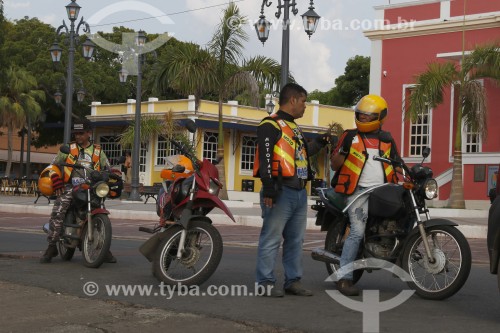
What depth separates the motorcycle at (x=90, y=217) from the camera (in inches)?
363

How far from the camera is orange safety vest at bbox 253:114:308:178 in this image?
7.29 metres

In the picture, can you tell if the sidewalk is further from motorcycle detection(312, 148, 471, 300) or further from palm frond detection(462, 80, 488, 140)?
motorcycle detection(312, 148, 471, 300)

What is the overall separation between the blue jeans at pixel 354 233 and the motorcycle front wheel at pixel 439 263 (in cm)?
42

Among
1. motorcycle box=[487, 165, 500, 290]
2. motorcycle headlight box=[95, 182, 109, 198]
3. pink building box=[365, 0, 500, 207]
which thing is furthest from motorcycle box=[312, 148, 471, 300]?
pink building box=[365, 0, 500, 207]

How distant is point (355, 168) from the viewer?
7.59 m

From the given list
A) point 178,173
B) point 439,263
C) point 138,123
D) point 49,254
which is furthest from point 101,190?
point 138,123

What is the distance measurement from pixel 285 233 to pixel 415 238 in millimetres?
1097

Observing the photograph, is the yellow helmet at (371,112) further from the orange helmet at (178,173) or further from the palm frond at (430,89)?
the palm frond at (430,89)

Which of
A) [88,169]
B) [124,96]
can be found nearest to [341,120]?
[124,96]

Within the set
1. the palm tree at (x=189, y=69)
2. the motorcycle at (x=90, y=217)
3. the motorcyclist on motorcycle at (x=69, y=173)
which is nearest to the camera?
the motorcycle at (x=90, y=217)

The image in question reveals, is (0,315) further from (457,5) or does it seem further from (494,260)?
(457,5)

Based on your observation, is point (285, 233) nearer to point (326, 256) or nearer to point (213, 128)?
point (326, 256)

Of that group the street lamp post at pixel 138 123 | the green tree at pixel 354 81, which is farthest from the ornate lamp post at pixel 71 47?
the green tree at pixel 354 81

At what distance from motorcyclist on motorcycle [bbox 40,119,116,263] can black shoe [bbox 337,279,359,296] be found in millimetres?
3136
